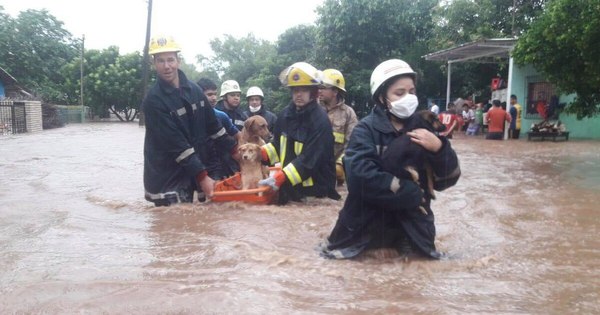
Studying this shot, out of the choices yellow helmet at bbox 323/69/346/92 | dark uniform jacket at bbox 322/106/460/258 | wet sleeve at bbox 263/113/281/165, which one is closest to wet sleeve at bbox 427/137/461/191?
dark uniform jacket at bbox 322/106/460/258

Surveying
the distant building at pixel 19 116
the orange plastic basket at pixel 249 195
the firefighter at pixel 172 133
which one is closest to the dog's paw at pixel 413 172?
the orange plastic basket at pixel 249 195

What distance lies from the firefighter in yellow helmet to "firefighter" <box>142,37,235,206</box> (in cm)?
80

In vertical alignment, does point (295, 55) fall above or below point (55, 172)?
above

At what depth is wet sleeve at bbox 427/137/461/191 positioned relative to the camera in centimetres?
340

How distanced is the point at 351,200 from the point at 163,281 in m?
1.40

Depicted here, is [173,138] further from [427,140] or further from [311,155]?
[427,140]

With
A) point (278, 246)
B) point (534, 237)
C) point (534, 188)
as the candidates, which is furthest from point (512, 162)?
point (278, 246)

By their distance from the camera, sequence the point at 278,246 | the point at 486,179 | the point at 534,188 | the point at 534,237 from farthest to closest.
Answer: the point at 486,179 < the point at 534,188 < the point at 534,237 < the point at 278,246

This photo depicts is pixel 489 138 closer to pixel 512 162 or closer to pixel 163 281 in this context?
pixel 512 162

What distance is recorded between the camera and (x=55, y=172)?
1030 centimetres

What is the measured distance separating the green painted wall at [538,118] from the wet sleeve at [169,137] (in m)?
15.9

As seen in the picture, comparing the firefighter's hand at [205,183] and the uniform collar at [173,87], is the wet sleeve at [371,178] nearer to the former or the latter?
the firefighter's hand at [205,183]

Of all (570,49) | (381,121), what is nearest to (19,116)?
(570,49)

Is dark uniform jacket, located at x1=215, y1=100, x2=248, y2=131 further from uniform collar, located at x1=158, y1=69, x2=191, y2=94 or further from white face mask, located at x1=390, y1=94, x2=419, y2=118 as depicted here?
white face mask, located at x1=390, y1=94, x2=419, y2=118
